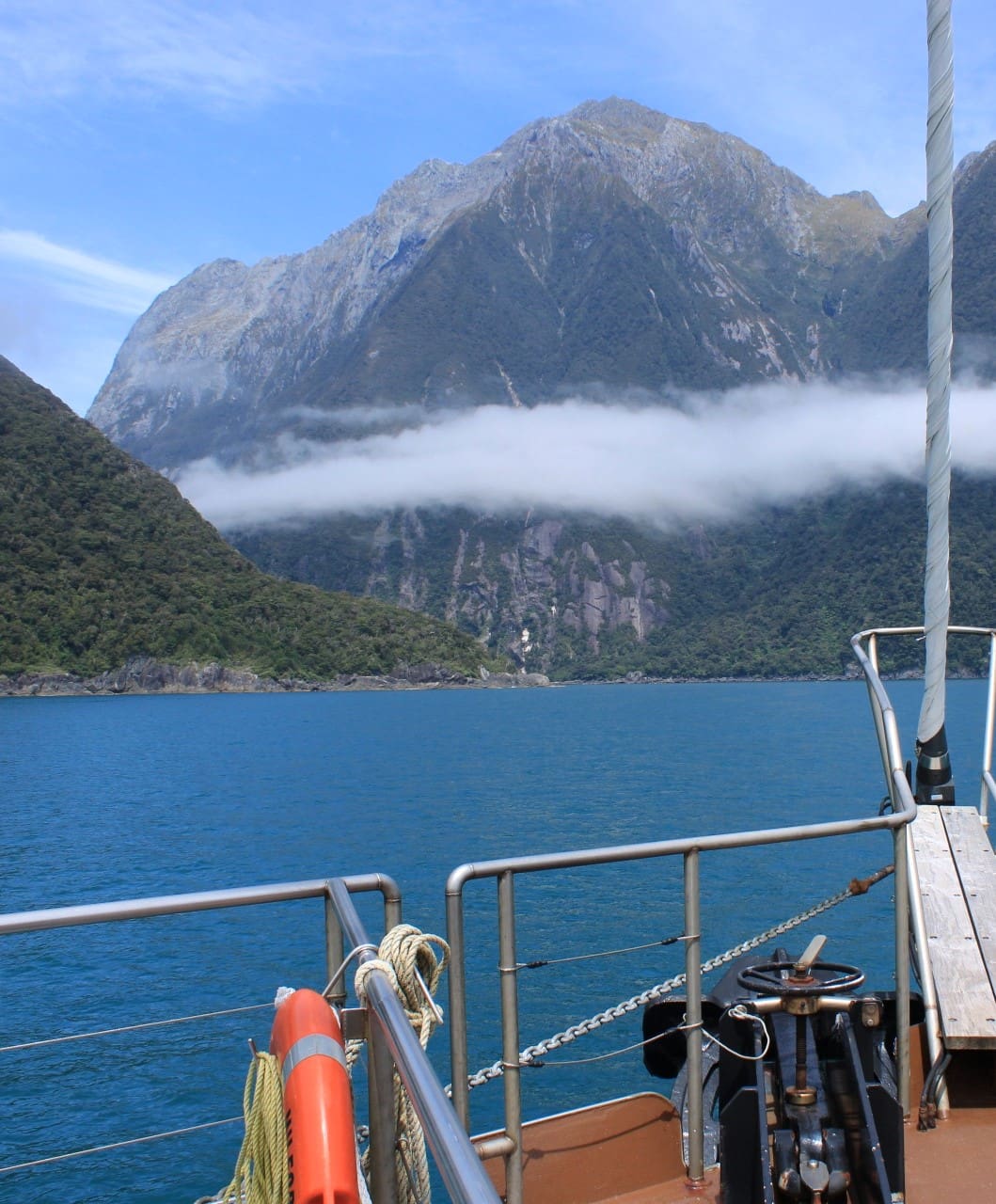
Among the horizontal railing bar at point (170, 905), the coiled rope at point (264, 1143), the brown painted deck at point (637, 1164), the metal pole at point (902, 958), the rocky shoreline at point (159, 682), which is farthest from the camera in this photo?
the rocky shoreline at point (159, 682)

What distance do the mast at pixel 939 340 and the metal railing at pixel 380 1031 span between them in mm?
4629

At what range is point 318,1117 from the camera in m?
2.51

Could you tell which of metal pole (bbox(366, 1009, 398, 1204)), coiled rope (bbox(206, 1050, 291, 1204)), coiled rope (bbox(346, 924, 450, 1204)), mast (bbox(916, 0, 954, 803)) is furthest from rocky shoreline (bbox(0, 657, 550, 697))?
metal pole (bbox(366, 1009, 398, 1204))

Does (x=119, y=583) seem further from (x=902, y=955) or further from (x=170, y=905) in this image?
(x=170, y=905)

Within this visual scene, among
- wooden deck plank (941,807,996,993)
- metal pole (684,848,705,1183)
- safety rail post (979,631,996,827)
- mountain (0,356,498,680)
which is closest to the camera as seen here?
metal pole (684,848,705,1183)

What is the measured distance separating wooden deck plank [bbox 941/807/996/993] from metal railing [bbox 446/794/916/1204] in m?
1.09

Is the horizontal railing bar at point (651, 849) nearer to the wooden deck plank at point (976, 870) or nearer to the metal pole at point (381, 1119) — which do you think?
the metal pole at point (381, 1119)

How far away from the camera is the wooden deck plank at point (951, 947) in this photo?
518cm

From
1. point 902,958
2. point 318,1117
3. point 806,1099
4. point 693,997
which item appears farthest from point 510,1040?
point 902,958

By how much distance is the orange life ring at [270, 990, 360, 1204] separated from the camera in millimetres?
2408

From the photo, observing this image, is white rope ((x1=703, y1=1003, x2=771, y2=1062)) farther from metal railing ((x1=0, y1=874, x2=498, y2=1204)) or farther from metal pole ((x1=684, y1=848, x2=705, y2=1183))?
metal railing ((x1=0, y1=874, x2=498, y2=1204))

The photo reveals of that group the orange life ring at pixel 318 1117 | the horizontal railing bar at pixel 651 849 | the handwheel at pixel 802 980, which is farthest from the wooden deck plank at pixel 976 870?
the orange life ring at pixel 318 1117

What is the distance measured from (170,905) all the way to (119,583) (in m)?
Result: 167

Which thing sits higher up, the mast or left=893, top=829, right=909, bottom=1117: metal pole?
the mast
